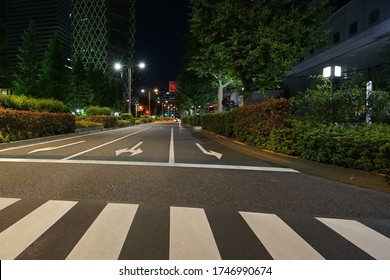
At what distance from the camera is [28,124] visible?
18844 millimetres

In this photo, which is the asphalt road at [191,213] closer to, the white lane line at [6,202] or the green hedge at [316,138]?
the white lane line at [6,202]

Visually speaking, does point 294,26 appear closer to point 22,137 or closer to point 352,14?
point 22,137

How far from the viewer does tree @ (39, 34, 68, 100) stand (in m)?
43.3

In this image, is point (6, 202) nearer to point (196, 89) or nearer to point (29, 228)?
point (29, 228)

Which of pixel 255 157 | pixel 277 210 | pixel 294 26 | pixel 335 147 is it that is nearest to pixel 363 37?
pixel 294 26

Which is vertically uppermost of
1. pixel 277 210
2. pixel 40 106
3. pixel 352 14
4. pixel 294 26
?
pixel 352 14

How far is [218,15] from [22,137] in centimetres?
1219

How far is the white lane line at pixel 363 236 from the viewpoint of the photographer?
12.8ft

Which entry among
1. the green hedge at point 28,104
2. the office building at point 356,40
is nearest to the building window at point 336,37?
the office building at point 356,40

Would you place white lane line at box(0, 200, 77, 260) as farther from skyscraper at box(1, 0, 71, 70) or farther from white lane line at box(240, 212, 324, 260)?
skyscraper at box(1, 0, 71, 70)

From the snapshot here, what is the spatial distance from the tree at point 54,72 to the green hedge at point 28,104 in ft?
61.5

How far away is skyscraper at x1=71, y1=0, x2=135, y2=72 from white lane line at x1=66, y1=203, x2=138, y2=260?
14894 cm

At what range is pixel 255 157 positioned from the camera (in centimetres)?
1267

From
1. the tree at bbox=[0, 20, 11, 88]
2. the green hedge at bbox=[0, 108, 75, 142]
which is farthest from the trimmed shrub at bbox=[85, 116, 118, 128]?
the green hedge at bbox=[0, 108, 75, 142]
